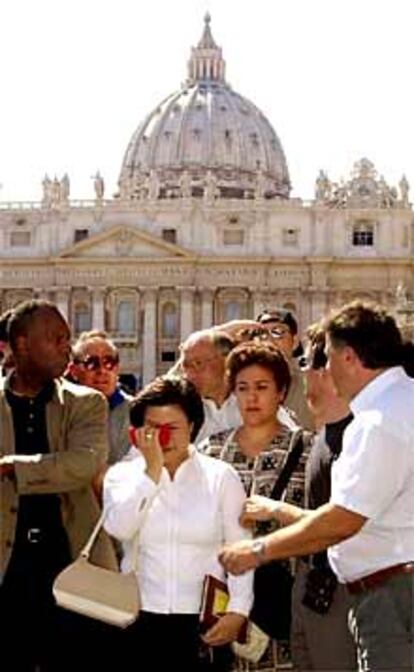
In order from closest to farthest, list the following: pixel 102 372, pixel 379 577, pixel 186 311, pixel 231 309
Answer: pixel 379 577 < pixel 102 372 < pixel 186 311 < pixel 231 309

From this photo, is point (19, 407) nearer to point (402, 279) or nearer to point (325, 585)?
point (325, 585)

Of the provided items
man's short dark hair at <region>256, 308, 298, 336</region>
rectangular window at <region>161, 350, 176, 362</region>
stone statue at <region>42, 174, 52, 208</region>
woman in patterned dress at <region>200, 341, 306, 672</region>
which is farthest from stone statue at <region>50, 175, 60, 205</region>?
woman in patterned dress at <region>200, 341, 306, 672</region>

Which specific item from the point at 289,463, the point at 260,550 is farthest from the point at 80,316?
the point at 260,550

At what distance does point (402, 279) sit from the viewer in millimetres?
44281

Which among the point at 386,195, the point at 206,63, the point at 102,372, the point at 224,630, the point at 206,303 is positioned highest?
the point at 206,63

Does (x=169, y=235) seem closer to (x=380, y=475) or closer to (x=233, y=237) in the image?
(x=233, y=237)

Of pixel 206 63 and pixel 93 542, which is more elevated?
pixel 206 63

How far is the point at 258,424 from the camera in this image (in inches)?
177

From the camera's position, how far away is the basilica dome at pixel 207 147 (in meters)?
59.9

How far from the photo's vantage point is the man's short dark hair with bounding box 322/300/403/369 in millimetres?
3707

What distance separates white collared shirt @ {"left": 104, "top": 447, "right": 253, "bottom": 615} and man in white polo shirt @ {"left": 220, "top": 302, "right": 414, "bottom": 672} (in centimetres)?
34

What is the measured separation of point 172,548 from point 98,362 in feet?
5.70

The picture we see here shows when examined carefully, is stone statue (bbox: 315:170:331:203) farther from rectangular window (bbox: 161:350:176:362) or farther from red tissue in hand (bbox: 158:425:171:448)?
red tissue in hand (bbox: 158:425:171:448)

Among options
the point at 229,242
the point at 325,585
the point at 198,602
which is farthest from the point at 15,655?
the point at 229,242
